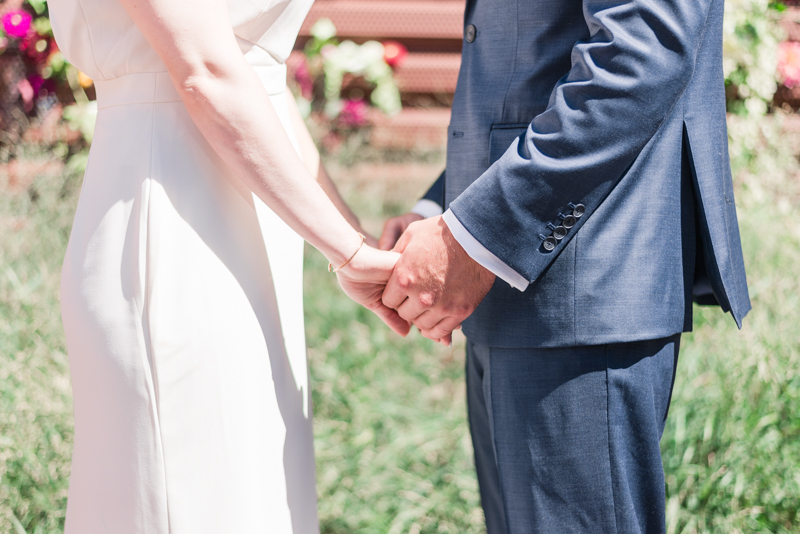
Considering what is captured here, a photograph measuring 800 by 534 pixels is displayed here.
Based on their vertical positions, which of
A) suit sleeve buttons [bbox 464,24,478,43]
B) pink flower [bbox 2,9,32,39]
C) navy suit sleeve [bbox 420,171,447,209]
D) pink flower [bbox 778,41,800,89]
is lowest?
navy suit sleeve [bbox 420,171,447,209]

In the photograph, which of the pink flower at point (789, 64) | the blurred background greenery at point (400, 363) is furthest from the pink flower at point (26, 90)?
the pink flower at point (789, 64)

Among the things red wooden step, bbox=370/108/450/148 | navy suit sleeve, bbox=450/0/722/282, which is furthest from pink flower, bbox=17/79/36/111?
navy suit sleeve, bbox=450/0/722/282

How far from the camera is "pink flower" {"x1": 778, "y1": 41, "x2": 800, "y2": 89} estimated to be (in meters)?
4.00

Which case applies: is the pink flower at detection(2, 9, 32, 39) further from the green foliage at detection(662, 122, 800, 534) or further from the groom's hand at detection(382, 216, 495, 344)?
the green foliage at detection(662, 122, 800, 534)

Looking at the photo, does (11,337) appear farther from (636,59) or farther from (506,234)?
(636,59)

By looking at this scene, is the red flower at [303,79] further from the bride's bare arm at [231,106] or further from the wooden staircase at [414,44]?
the bride's bare arm at [231,106]

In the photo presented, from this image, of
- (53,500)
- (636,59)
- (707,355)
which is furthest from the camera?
(707,355)

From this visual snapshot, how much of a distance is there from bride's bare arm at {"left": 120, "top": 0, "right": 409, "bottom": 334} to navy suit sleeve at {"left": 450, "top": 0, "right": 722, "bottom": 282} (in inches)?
10.6

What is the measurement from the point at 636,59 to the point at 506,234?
35 centimetres

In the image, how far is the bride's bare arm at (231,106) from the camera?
3.12 feet

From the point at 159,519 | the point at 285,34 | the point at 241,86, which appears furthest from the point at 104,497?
the point at 285,34

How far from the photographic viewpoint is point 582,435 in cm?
108

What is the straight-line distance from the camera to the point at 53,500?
79.8 inches

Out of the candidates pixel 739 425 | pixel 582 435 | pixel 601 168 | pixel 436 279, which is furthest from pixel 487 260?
pixel 739 425
